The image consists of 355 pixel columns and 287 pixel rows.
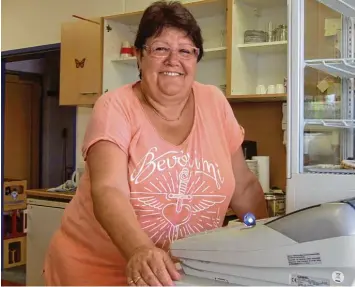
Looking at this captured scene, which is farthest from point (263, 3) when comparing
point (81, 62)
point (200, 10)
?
point (81, 62)

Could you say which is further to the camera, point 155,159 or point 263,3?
point 263,3

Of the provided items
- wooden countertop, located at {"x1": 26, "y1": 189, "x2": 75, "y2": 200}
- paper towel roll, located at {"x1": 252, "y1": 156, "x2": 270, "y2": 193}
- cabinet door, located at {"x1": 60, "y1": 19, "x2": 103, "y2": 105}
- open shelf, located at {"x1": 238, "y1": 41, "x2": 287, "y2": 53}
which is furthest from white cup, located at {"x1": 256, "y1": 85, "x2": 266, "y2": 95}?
wooden countertop, located at {"x1": 26, "y1": 189, "x2": 75, "y2": 200}

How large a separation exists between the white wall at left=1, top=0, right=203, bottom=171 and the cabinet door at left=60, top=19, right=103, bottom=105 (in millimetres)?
343

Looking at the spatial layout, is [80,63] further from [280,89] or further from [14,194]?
[14,194]

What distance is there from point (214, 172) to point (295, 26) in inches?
18.0

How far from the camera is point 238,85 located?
307 centimetres

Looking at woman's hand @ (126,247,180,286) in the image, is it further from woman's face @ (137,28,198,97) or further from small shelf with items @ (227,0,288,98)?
small shelf with items @ (227,0,288,98)

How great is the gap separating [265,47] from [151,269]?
7.67ft

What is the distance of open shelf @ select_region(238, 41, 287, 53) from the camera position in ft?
9.81

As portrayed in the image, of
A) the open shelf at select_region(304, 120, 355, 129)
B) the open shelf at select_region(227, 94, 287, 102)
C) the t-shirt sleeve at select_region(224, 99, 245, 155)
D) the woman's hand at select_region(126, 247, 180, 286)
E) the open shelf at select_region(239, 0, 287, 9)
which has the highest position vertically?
the open shelf at select_region(239, 0, 287, 9)

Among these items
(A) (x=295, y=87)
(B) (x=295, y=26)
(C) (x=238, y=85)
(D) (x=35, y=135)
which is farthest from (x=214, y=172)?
(D) (x=35, y=135)

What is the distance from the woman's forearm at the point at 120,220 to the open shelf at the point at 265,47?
2.04 meters

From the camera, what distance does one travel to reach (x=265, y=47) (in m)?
3.08

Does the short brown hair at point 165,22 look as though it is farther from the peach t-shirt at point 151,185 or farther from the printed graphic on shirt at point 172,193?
the printed graphic on shirt at point 172,193
